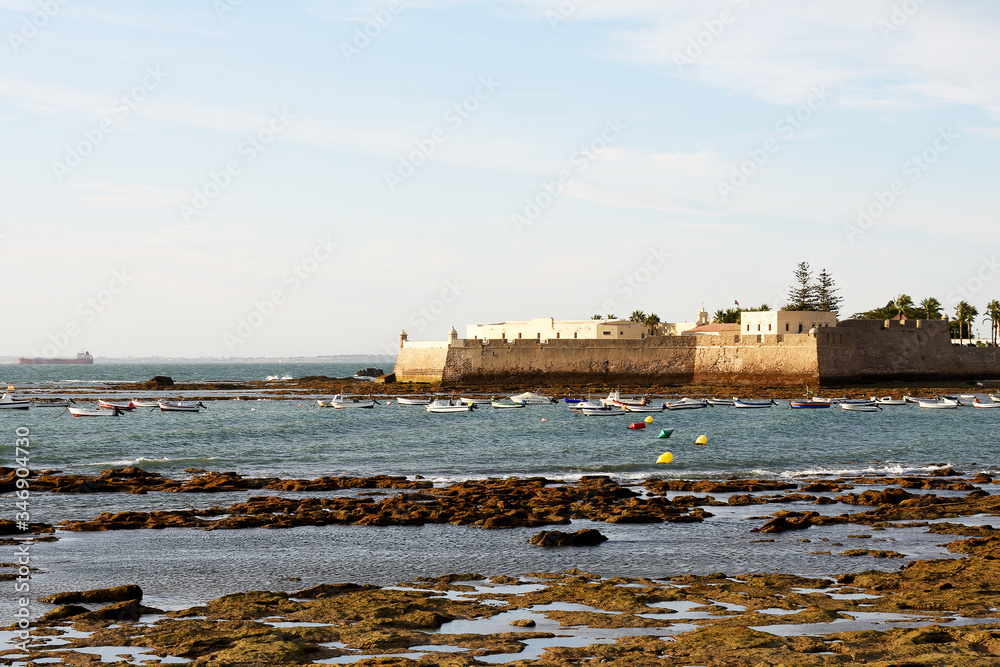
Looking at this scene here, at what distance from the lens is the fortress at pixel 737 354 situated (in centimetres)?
7869

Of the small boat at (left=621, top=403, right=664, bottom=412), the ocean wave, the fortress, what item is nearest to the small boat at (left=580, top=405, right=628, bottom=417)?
the small boat at (left=621, top=403, right=664, bottom=412)

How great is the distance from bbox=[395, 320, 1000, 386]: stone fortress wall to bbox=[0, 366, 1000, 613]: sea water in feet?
48.3

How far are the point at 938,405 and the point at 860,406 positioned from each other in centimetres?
619

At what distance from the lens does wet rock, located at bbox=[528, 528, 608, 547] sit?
1923cm

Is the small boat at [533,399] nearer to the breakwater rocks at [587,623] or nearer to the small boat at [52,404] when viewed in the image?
Answer: the small boat at [52,404]

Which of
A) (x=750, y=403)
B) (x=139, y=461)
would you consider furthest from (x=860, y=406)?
(x=139, y=461)

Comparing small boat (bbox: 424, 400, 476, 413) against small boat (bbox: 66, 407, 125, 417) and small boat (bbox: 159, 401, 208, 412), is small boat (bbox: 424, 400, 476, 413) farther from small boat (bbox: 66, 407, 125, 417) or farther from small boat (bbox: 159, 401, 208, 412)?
small boat (bbox: 66, 407, 125, 417)

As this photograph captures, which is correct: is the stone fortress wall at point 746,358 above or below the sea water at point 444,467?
above

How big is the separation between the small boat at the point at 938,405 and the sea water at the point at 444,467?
4.12ft

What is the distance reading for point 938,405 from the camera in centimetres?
6444

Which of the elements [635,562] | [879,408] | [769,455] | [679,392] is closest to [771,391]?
[679,392]

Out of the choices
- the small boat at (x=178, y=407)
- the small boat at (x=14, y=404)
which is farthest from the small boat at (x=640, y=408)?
the small boat at (x=14, y=404)

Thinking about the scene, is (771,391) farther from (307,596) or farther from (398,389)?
(307,596)

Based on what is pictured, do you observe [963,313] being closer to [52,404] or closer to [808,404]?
[808,404]
